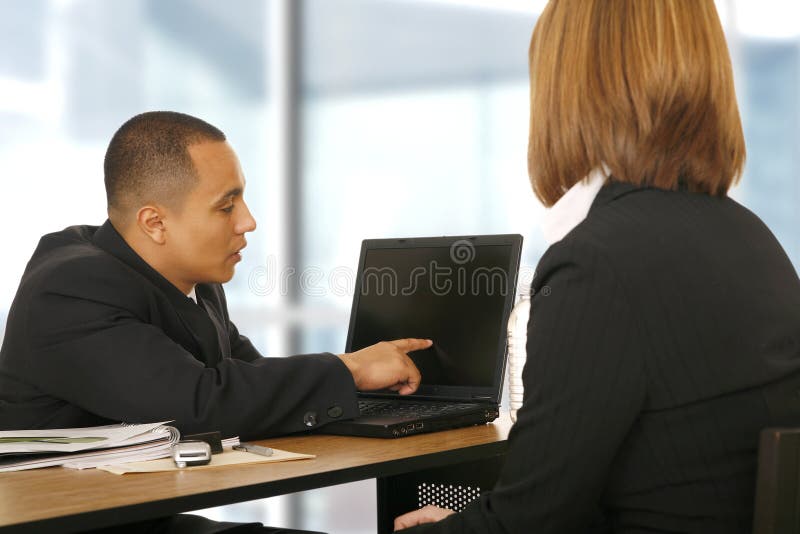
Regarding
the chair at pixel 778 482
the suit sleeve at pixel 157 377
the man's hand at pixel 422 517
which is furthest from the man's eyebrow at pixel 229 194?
the chair at pixel 778 482

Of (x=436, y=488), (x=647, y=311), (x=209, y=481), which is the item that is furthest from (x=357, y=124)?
(x=647, y=311)

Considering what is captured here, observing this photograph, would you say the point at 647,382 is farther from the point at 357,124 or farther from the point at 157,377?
the point at 357,124

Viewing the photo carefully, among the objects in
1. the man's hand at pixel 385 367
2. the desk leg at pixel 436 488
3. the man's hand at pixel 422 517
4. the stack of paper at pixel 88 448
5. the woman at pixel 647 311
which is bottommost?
the desk leg at pixel 436 488

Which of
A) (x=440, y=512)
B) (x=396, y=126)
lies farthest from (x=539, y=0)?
(x=440, y=512)

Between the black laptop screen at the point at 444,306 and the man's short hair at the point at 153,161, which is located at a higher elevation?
the man's short hair at the point at 153,161

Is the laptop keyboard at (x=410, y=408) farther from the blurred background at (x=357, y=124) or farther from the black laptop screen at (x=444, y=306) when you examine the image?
the blurred background at (x=357, y=124)

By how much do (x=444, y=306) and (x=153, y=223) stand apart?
61 centimetres

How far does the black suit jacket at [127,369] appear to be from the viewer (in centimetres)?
152

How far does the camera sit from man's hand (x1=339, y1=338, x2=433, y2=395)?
5.67ft

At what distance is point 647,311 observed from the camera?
3.18ft

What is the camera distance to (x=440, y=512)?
1251 mm

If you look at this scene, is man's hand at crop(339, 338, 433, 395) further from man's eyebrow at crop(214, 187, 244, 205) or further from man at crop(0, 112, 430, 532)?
man's eyebrow at crop(214, 187, 244, 205)

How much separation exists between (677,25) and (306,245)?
3.32m

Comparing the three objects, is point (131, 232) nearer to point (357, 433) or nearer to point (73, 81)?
point (357, 433)
